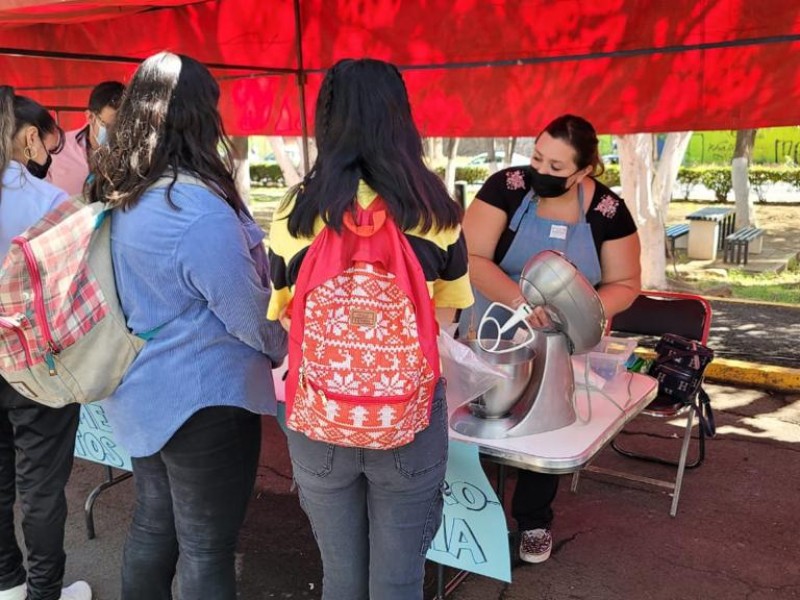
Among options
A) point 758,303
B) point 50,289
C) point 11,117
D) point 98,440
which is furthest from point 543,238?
point 758,303

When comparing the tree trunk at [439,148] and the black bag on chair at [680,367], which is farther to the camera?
the tree trunk at [439,148]

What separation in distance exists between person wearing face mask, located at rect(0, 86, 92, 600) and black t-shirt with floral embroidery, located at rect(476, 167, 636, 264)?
1.43 metres

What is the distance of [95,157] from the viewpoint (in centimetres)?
189

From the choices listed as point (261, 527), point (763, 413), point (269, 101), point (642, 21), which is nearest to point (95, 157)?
point (261, 527)

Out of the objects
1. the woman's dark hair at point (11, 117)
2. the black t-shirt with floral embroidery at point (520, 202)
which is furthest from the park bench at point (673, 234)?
the woman's dark hair at point (11, 117)

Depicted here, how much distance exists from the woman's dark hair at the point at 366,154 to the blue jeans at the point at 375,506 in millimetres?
458

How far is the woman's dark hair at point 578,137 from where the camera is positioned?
256 centimetres

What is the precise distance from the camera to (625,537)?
10.0 feet

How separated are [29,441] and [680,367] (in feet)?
7.89

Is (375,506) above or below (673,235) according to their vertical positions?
above

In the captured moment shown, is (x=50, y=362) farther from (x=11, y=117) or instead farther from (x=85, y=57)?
(x=85, y=57)

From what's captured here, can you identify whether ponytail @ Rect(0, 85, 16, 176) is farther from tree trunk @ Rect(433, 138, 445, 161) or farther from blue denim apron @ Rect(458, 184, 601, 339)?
tree trunk @ Rect(433, 138, 445, 161)

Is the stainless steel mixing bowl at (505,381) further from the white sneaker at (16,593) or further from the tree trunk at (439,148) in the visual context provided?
the tree trunk at (439,148)

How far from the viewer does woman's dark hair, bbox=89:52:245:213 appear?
5.72ft
